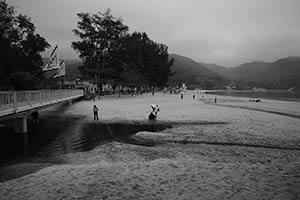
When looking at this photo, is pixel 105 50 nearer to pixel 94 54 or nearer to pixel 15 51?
pixel 94 54

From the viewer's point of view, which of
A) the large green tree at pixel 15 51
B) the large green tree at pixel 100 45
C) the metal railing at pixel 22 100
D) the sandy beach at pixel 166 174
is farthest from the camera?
the large green tree at pixel 100 45

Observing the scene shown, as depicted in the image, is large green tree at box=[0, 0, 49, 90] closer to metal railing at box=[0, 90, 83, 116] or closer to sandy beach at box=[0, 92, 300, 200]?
metal railing at box=[0, 90, 83, 116]

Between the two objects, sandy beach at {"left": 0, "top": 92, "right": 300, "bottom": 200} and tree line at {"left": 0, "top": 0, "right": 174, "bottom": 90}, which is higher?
tree line at {"left": 0, "top": 0, "right": 174, "bottom": 90}

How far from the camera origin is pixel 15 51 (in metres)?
27.3

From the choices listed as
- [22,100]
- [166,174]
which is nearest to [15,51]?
[22,100]

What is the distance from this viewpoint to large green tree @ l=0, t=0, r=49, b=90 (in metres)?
25.3

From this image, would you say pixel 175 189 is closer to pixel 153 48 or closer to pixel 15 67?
pixel 15 67

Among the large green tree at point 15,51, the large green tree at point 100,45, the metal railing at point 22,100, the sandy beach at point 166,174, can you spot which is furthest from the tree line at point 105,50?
the sandy beach at point 166,174

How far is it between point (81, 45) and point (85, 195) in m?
58.4

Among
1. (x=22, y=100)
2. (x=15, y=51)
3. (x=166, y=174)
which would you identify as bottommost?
(x=166, y=174)

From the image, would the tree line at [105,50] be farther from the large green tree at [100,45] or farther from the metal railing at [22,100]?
the metal railing at [22,100]

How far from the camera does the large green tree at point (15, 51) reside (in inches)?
998

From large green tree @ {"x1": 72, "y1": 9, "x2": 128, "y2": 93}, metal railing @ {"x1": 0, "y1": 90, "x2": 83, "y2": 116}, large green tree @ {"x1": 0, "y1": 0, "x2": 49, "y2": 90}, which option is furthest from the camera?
large green tree @ {"x1": 72, "y1": 9, "x2": 128, "y2": 93}

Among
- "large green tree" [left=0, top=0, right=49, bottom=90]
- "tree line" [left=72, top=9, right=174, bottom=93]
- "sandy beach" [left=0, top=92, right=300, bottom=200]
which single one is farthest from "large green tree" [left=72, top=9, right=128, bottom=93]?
"sandy beach" [left=0, top=92, right=300, bottom=200]
